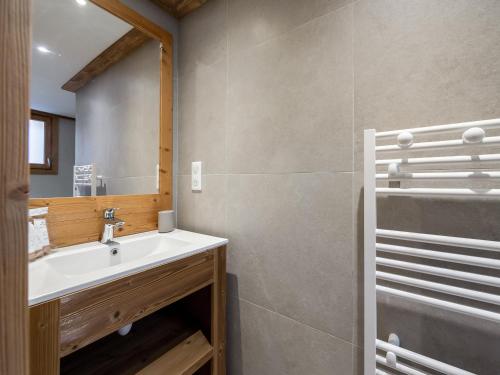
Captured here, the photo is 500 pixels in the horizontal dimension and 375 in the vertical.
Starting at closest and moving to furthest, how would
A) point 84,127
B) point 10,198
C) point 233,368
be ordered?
point 10,198 → point 84,127 → point 233,368

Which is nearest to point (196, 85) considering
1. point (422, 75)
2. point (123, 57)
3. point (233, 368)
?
point (123, 57)

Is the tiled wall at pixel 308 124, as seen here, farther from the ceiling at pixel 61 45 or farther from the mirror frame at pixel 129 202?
the ceiling at pixel 61 45

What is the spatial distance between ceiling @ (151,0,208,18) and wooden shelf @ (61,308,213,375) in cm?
171

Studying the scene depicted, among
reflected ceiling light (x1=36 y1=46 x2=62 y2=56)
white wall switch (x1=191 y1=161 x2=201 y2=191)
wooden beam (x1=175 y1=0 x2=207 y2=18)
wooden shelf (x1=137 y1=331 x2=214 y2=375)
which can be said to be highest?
wooden beam (x1=175 y1=0 x2=207 y2=18)

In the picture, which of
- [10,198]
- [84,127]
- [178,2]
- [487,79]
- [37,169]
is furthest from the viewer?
[178,2]

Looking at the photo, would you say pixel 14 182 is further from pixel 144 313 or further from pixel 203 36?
pixel 203 36

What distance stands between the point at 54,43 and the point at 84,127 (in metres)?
0.34

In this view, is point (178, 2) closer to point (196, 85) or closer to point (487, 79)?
point (196, 85)

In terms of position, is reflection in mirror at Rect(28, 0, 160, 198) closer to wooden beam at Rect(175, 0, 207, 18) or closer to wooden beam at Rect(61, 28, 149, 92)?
wooden beam at Rect(61, 28, 149, 92)

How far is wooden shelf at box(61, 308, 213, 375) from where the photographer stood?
2.80 ft

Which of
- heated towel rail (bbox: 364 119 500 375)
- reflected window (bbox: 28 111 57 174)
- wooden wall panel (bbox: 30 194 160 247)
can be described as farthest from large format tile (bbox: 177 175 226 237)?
heated towel rail (bbox: 364 119 500 375)

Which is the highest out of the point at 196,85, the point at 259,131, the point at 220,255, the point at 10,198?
the point at 196,85

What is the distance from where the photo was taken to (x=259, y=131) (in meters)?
1.04

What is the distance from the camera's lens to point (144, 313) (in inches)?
29.6
